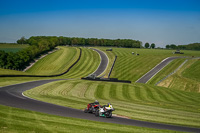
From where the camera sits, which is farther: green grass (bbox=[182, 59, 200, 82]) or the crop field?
green grass (bbox=[182, 59, 200, 82])

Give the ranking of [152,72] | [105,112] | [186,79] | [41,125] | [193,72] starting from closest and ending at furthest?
[41,125] < [105,112] < [186,79] < [193,72] < [152,72]

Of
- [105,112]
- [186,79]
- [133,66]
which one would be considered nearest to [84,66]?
[133,66]

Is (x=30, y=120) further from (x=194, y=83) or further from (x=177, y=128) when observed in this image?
(x=194, y=83)

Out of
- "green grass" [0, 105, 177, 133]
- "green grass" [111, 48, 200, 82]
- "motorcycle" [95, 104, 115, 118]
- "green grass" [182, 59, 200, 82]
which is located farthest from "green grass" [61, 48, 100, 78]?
"green grass" [0, 105, 177, 133]

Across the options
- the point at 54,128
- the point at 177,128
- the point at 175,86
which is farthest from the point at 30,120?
the point at 175,86

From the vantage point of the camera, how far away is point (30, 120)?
17.5 m

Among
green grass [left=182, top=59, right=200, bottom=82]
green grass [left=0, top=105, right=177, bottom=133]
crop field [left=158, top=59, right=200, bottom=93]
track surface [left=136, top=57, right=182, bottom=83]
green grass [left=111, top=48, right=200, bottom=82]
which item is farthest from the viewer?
green grass [left=111, top=48, right=200, bottom=82]

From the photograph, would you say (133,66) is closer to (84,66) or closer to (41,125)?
(84,66)

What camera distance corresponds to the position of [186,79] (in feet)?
234

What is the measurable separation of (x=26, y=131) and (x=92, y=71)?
90010 millimetres

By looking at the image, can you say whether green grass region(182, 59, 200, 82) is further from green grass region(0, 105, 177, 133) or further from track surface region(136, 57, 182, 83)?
green grass region(0, 105, 177, 133)

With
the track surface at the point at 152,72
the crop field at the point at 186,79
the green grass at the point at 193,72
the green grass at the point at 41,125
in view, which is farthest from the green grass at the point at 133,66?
the green grass at the point at 41,125

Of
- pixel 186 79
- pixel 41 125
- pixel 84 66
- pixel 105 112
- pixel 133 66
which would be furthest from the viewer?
pixel 84 66

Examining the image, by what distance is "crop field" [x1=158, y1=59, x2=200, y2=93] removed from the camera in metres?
65.4
